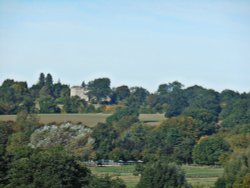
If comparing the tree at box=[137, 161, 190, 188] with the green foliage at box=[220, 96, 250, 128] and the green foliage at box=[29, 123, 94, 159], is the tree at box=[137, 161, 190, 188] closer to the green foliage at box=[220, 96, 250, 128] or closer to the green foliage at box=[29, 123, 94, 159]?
the green foliage at box=[29, 123, 94, 159]

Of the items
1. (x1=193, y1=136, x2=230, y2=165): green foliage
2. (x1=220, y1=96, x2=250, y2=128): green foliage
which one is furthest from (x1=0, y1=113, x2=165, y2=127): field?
(x1=193, y1=136, x2=230, y2=165): green foliage

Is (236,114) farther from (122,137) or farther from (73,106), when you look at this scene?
(122,137)

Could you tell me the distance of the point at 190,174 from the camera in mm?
64188

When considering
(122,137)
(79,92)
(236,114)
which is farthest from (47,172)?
(79,92)

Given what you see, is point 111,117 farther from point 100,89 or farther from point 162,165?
point 162,165

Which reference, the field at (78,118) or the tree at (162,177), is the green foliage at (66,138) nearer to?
the field at (78,118)

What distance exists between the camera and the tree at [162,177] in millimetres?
48375

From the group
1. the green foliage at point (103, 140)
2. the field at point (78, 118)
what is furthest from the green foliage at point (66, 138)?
the field at point (78, 118)

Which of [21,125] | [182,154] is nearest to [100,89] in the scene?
[21,125]

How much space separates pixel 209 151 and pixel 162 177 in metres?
30.6

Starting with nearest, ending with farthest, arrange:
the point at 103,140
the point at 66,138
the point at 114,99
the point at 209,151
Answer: the point at 209,151 < the point at 66,138 < the point at 103,140 < the point at 114,99

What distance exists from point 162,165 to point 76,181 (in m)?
5.93

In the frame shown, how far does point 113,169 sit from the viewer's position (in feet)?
229

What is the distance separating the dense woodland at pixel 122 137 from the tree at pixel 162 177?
5 cm
